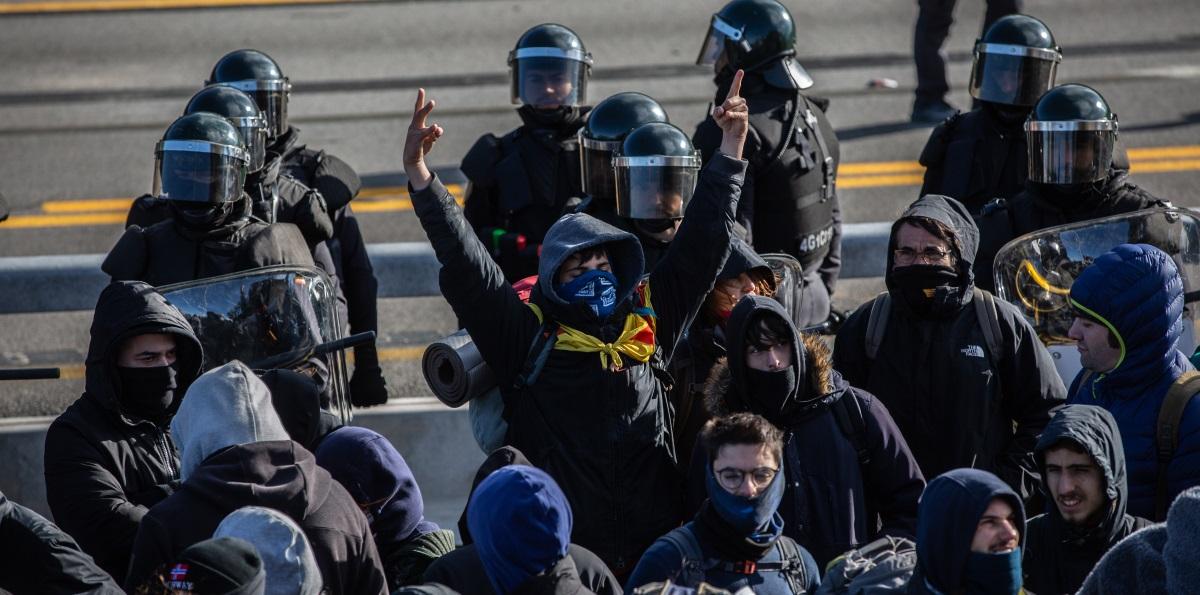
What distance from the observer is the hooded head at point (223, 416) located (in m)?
4.63

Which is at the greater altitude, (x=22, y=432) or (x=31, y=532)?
(x=31, y=532)

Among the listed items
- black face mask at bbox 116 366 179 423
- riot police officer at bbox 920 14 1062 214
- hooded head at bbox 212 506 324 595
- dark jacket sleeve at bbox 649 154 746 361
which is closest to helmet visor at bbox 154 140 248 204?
black face mask at bbox 116 366 179 423

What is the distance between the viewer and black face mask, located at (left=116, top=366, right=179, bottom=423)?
539 centimetres

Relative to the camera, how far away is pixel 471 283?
5426mm

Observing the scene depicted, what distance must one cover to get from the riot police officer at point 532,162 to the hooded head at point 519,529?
3380 mm

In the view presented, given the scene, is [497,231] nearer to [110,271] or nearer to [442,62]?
[110,271]

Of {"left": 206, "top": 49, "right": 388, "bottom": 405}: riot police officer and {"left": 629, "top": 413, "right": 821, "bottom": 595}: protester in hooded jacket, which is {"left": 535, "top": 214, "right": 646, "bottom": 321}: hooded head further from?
{"left": 206, "top": 49, "right": 388, "bottom": 405}: riot police officer

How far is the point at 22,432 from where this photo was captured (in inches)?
292

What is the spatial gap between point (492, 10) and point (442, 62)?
5.72 feet

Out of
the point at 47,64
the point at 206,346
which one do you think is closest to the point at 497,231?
the point at 206,346

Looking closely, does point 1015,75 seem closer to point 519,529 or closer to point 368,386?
point 368,386

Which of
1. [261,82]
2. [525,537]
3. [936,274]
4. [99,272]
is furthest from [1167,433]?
[99,272]

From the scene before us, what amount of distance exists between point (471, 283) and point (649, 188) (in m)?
1.27

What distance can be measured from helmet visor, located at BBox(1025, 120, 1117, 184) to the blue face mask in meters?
2.38
